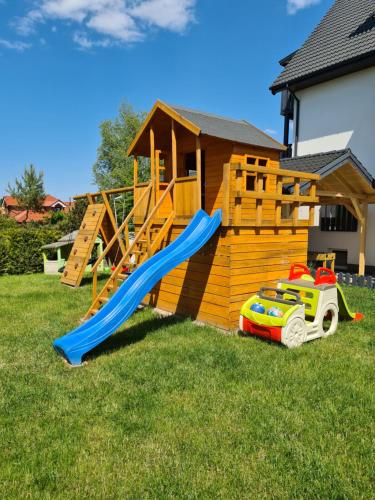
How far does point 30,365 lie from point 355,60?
14027mm

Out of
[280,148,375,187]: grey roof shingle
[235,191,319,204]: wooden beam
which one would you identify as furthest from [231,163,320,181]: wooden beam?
[280,148,375,187]: grey roof shingle

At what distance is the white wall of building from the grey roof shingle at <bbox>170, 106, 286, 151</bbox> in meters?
6.49

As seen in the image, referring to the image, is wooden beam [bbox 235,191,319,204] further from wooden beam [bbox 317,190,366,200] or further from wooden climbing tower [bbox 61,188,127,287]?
wooden climbing tower [bbox 61,188,127,287]

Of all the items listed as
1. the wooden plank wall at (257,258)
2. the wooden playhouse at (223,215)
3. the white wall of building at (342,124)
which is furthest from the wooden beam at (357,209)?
the wooden plank wall at (257,258)

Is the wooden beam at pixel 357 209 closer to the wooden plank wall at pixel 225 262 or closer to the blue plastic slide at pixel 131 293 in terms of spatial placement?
the wooden plank wall at pixel 225 262

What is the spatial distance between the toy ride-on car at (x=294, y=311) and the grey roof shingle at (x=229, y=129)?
117 inches

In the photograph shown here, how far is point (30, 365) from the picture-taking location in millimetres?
4648

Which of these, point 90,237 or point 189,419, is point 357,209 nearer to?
point 90,237

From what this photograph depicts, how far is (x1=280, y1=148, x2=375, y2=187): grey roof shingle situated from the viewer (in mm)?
9180

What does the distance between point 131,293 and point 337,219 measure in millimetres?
10933

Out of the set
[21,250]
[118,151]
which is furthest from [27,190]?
[21,250]

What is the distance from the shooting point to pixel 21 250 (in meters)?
13.5

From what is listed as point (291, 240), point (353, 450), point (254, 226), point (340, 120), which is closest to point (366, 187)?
point (340, 120)

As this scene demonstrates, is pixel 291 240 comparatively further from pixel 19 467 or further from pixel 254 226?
pixel 19 467
